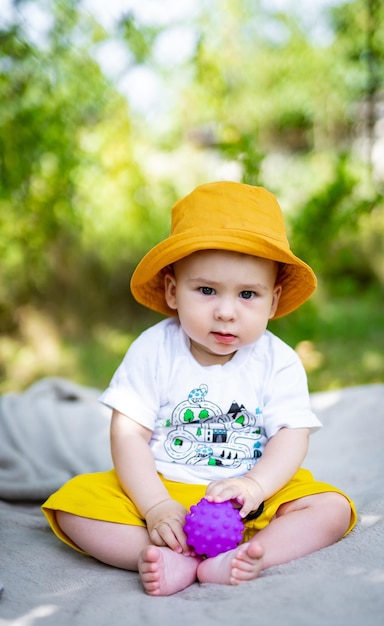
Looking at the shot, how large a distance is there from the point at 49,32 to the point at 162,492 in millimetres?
3440

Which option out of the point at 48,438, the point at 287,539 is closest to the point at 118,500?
the point at 287,539

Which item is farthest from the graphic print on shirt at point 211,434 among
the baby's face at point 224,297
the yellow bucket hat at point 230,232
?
the yellow bucket hat at point 230,232

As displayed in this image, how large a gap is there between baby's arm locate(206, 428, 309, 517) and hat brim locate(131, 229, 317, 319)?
382 millimetres

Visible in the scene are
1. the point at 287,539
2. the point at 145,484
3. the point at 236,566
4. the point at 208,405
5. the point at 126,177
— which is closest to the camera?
the point at 236,566

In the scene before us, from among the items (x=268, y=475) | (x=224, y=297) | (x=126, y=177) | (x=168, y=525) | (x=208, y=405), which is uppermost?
(x=126, y=177)

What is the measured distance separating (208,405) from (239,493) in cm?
29

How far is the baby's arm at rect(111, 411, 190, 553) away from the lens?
5.01 ft

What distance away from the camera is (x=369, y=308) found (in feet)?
18.6

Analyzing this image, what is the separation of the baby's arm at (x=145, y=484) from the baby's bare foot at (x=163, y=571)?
0.03 metres

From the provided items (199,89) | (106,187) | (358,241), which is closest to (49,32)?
(106,187)

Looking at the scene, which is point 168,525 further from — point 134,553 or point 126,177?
point 126,177

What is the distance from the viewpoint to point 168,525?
153 cm

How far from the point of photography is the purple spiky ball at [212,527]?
58.4 inches

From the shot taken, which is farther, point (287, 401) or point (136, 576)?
point (287, 401)
